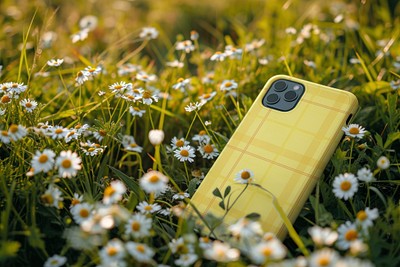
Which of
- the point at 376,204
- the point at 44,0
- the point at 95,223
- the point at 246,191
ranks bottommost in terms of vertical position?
the point at 376,204

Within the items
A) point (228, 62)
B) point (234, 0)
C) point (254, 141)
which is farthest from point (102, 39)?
point (254, 141)

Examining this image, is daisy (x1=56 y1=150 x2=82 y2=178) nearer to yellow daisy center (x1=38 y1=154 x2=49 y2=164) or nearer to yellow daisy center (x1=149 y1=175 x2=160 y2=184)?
yellow daisy center (x1=38 y1=154 x2=49 y2=164)

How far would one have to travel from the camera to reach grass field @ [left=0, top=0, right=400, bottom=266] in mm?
1065

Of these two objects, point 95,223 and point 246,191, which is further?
point 246,191

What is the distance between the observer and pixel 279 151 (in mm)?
1352

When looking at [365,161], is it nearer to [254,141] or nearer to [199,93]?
[254,141]

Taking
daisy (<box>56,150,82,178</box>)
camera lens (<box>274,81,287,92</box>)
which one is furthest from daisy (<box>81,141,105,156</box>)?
camera lens (<box>274,81,287,92</box>)

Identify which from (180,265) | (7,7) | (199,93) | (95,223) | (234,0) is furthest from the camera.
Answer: (234,0)

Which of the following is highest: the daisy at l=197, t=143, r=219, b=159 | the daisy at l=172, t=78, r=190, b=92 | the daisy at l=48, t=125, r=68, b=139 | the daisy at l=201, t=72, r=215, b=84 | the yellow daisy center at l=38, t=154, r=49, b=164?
the yellow daisy center at l=38, t=154, r=49, b=164

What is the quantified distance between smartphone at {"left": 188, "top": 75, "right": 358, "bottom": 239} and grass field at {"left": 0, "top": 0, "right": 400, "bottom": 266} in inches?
1.9

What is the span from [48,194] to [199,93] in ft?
2.84

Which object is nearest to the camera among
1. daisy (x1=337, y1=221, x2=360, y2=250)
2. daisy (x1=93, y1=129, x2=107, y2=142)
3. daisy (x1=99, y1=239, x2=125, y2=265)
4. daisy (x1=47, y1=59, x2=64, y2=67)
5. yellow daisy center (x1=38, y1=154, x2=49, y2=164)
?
daisy (x1=99, y1=239, x2=125, y2=265)

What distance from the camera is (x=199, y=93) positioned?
1.89 m

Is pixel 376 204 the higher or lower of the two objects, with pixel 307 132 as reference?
lower
